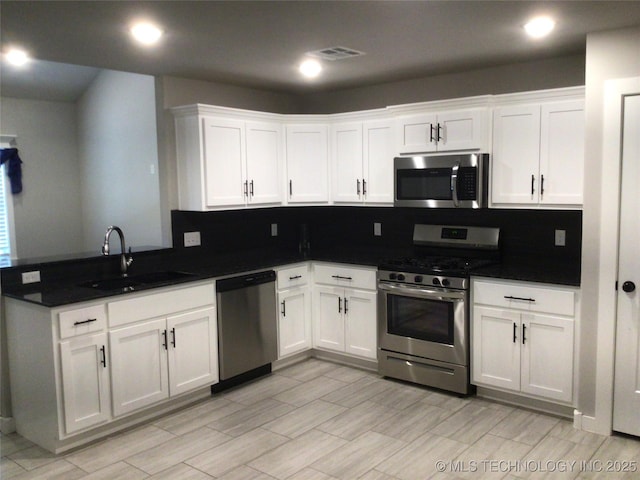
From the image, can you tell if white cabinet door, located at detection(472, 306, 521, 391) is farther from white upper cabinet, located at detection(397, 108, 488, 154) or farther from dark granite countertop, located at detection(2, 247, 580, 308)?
white upper cabinet, located at detection(397, 108, 488, 154)

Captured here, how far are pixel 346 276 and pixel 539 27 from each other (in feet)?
7.67

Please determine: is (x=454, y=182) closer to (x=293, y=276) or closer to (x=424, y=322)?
(x=424, y=322)

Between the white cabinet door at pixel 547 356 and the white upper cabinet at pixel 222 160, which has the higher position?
the white upper cabinet at pixel 222 160

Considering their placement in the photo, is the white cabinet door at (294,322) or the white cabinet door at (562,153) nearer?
the white cabinet door at (562,153)

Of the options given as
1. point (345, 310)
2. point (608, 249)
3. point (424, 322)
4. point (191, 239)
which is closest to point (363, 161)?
point (345, 310)

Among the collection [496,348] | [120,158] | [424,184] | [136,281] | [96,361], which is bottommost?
[496,348]

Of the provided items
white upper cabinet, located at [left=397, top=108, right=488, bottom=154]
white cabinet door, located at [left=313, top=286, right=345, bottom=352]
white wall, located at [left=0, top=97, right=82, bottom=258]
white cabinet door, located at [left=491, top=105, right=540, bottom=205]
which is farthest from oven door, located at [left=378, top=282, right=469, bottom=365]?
white wall, located at [left=0, top=97, right=82, bottom=258]

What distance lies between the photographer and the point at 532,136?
3711 millimetres

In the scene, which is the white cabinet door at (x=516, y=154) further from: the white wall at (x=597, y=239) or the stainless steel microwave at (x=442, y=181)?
the white wall at (x=597, y=239)

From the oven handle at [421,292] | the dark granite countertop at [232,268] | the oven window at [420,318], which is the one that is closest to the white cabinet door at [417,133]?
the dark granite countertop at [232,268]

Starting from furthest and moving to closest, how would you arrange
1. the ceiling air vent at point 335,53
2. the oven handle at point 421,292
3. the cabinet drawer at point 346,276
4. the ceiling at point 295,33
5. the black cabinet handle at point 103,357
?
the cabinet drawer at point 346,276 < the oven handle at point 421,292 < the ceiling air vent at point 335,53 < the black cabinet handle at point 103,357 < the ceiling at point 295,33

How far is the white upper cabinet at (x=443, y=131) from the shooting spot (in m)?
3.92

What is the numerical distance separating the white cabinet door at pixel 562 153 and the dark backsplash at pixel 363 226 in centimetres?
38

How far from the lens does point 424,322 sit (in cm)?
403
